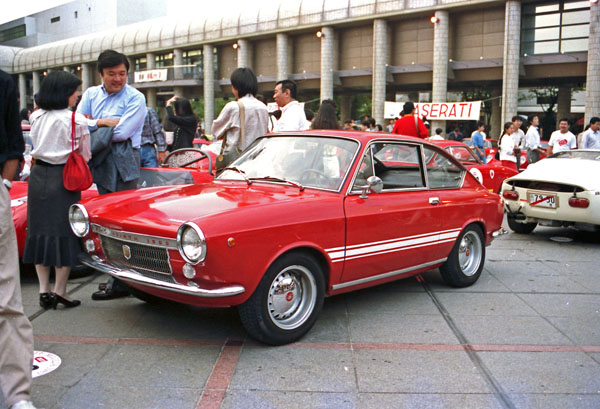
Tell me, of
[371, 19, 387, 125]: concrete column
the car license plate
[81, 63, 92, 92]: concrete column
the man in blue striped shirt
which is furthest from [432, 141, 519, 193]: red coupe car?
[81, 63, 92, 92]: concrete column

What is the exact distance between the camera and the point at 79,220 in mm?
4355

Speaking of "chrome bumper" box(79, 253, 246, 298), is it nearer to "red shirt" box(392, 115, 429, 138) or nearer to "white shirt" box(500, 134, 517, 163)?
"red shirt" box(392, 115, 429, 138)

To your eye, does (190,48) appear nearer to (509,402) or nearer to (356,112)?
(356,112)

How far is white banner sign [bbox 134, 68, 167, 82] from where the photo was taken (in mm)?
48181

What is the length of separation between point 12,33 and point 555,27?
81237 mm

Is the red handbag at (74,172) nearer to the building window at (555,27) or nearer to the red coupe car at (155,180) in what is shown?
the red coupe car at (155,180)

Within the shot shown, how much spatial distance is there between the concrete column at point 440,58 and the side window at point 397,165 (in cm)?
2845

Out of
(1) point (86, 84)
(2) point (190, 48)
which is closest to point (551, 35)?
(2) point (190, 48)

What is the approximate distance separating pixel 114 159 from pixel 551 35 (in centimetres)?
3086

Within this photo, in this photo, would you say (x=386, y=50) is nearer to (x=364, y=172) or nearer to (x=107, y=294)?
(x=364, y=172)

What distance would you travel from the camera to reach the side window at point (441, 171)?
544 cm

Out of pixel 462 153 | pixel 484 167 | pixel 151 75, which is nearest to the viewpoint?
pixel 484 167

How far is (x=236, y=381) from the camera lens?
3.48 meters

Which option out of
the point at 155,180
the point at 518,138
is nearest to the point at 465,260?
the point at 155,180
